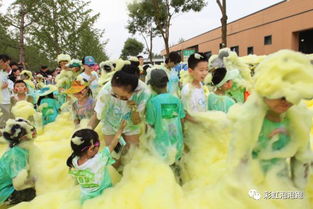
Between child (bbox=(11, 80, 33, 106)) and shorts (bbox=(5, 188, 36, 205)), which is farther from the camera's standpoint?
child (bbox=(11, 80, 33, 106))

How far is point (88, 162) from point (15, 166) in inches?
43.3

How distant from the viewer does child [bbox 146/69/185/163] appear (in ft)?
11.5

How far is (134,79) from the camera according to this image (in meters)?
3.38

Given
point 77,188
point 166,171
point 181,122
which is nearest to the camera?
point 166,171

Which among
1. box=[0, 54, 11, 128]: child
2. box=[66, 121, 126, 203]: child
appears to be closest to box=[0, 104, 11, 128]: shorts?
box=[0, 54, 11, 128]: child

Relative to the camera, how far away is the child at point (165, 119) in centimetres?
351

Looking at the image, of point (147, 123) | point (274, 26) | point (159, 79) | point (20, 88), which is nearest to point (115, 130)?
point (147, 123)

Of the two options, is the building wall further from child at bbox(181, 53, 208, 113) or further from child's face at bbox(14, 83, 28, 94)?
child's face at bbox(14, 83, 28, 94)

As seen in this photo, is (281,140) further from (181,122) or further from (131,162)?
(131,162)

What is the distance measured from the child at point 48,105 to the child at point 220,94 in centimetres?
334

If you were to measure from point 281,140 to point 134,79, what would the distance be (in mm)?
1474

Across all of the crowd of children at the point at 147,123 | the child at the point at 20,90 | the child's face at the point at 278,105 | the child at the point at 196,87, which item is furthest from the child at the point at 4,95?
the child's face at the point at 278,105

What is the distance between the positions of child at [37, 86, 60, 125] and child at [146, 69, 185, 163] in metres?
3.50

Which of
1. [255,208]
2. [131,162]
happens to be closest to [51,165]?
[131,162]
